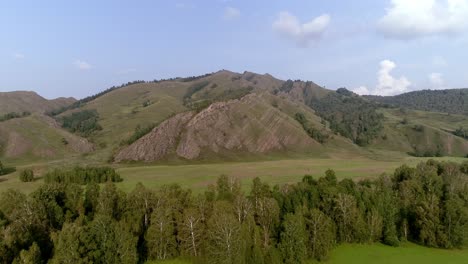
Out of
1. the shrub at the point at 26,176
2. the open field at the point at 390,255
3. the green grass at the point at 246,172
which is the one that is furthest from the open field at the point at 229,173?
the open field at the point at 390,255

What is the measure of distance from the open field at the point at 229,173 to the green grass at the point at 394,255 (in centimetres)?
5120

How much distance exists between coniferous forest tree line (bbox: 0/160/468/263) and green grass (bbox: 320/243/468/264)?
1932 mm

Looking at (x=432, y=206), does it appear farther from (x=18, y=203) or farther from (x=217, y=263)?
(x=18, y=203)

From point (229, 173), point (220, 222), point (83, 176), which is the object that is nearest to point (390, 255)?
point (220, 222)

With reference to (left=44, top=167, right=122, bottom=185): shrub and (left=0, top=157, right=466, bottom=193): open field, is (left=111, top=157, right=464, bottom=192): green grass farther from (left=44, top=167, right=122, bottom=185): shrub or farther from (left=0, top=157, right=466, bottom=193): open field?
(left=44, top=167, right=122, bottom=185): shrub

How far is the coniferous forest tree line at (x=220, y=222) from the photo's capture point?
197 ft

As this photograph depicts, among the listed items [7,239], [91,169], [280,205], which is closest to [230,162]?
[91,169]

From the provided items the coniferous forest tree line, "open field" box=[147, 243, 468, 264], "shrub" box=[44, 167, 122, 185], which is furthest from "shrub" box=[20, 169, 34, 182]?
"open field" box=[147, 243, 468, 264]

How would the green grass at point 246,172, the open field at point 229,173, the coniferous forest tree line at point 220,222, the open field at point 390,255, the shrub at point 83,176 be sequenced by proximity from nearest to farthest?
the coniferous forest tree line at point 220,222
the open field at point 390,255
the shrub at point 83,176
the open field at point 229,173
the green grass at point 246,172

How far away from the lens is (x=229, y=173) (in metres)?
153

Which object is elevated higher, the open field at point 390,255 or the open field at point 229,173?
the open field at point 229,173

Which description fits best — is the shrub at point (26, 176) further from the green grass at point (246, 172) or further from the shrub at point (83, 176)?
the green grass at point (246, 172)

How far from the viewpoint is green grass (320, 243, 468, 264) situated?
6900 centimetres

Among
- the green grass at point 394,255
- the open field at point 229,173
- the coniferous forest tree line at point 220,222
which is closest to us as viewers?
the coniferous forest tree line at point 220,222
